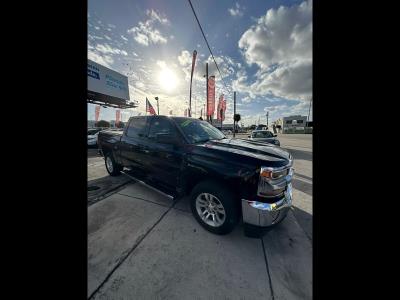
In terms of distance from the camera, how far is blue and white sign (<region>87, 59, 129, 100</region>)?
1631 cm

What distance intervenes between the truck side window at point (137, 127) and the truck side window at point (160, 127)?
293 millimetres

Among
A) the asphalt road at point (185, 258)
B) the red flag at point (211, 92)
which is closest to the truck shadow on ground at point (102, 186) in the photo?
the asphalt road at point (185, 258)

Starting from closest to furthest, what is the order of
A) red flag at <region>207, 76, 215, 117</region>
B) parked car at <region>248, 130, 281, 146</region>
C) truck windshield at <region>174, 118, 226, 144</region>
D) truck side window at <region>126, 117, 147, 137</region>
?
truck windshield at <region>174, 118, 226, 144</region>
truck side window at <region>126, 117, 147, 137</region>
parked car at <region>248, 130, 281, 146</region>
red flag at <region>207, 76, 215, 117</region>

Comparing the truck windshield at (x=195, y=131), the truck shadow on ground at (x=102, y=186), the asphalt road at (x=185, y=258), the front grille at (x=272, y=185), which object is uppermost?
the truck windshield at (x=195, y=131)

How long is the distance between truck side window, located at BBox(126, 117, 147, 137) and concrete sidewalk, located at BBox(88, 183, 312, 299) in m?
1.83

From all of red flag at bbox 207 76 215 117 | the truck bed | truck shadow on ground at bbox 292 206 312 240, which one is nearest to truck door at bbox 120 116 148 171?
the truck bed

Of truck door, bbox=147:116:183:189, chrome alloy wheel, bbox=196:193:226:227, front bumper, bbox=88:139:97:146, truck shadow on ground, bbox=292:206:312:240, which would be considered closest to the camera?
chrome alloy wheel, bbox=196:193:226:227

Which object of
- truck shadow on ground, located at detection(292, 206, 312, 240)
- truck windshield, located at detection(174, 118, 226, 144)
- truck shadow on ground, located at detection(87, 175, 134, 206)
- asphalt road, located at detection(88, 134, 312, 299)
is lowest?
asphalt road, located at detection(88, 134, 312, 299)

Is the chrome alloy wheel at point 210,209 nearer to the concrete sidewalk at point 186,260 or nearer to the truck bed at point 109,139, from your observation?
the concrete sidewalk at point 186,260

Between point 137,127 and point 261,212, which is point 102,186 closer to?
point 137,127

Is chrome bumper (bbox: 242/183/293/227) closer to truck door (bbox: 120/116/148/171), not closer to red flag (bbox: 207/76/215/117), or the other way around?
truck door (bbox: 120/116/148/171)

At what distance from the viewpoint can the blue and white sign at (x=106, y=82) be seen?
16.3m
